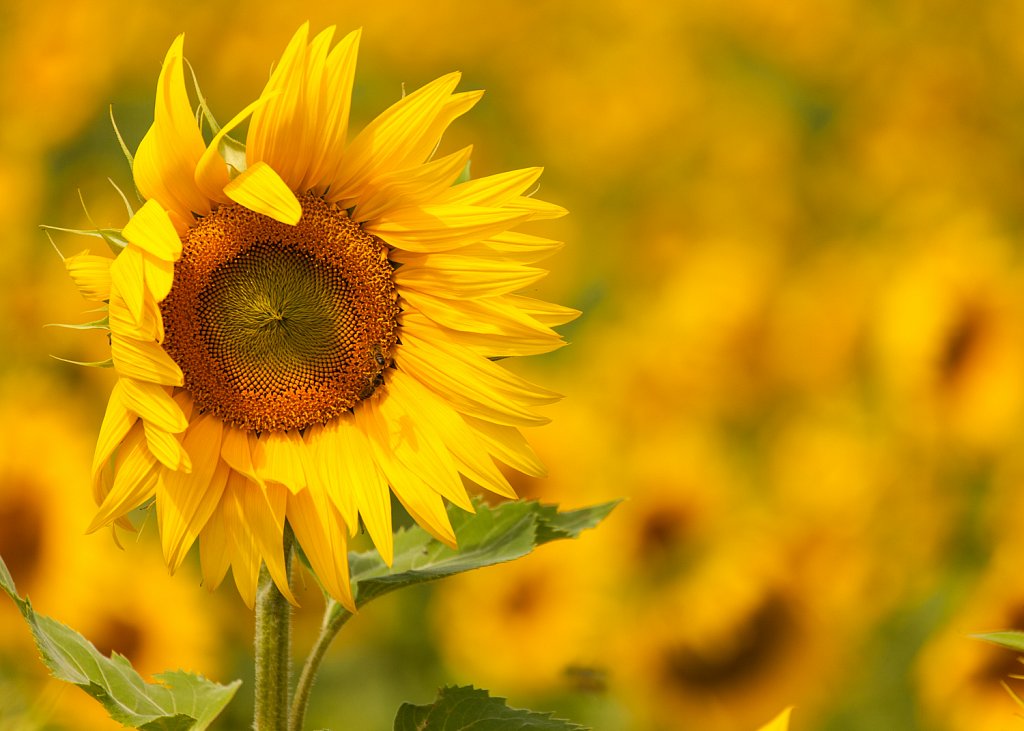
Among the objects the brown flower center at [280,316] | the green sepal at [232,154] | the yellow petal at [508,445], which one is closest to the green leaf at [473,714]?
the yellow petal at [508,445]

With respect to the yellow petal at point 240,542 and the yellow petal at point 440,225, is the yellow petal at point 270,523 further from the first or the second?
the yellow petal at point 440,225

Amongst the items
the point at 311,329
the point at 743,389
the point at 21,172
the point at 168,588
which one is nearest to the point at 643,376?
the point at 743,389

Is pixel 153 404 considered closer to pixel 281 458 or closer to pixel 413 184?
pixel 281 458

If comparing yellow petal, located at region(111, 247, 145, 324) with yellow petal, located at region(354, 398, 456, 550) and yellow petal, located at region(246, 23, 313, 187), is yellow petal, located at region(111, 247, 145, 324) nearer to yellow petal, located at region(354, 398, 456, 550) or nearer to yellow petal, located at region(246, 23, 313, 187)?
yellow petal, located at region(246, 23, 313, 187)

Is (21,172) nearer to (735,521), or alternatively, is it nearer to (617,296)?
(617,296)

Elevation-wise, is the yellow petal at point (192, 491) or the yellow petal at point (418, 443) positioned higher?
the yellow petal at point (418, 443)

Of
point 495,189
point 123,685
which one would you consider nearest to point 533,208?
point 495,189
